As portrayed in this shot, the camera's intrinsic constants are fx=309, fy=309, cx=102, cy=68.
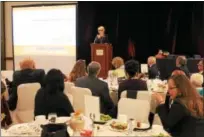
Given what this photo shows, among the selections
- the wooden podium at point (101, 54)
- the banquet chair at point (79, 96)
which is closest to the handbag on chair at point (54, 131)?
the banquet chair at point (79, 96)

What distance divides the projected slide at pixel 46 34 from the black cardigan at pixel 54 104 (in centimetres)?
543

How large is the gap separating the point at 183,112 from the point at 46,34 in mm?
6398

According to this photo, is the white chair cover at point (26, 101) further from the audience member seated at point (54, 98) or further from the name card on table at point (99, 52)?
the name card on table at point (99, 52)

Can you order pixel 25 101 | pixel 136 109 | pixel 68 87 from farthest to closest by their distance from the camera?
pixel 68 87
pixel 25 101
pixel 136 109

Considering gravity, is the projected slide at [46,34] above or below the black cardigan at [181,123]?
above

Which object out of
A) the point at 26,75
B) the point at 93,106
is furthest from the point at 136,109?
the point at 26,75

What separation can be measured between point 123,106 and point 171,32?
5.90 meters

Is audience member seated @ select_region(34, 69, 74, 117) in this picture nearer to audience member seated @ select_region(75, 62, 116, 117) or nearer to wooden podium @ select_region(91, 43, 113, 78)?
audience member seated @ select_region(75, 62, 116, 117)

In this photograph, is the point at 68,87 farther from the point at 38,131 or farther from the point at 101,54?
the point at 101,54

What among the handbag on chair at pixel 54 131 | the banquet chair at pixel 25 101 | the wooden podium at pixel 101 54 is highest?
the wooden podium at pixel 101 54

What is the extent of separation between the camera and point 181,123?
100 inches

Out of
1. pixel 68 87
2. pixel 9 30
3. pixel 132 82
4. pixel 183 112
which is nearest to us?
pixel 183 112

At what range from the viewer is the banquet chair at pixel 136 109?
3.16m

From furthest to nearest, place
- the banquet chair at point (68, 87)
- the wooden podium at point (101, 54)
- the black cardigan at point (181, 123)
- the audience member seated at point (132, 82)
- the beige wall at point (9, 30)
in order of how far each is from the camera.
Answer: the beige wall at point (9, 30)
the wooden podium at point (101, 54)
the banquet chair at point (68, 87)
the audience member seated at point (132, 82)
the black cardigan at point (181, 123)
